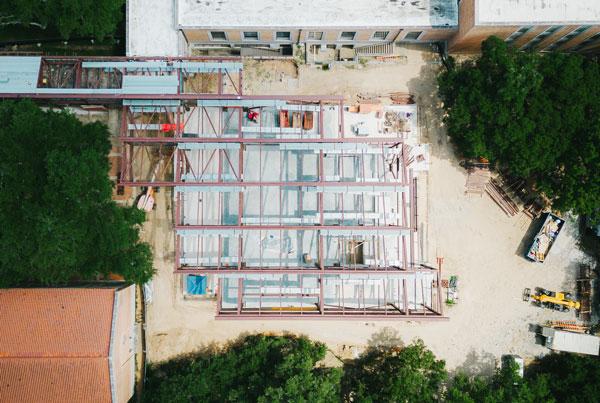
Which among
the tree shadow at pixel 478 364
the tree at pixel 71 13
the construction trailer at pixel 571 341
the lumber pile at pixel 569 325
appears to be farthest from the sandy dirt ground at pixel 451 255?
the tree at pixel 71 13

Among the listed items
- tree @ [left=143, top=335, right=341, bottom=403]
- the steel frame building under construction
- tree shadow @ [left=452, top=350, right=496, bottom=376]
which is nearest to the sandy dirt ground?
tree shadow @ [left=452, top=350, right=496, bottom=376]

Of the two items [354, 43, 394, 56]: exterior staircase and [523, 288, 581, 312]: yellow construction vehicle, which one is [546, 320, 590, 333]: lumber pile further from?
[354, 43, 394, 56]: exterior staircase

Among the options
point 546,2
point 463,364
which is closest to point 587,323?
point 463,364

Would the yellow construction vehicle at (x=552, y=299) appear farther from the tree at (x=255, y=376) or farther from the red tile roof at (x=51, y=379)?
the red tile roof at (x=51, y=379)

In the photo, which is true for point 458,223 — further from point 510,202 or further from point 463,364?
point 463,364

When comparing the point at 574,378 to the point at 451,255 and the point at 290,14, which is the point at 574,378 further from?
→ the point at 290,14

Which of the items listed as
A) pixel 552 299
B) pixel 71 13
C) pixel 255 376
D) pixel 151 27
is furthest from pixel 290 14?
pixel 552 299
